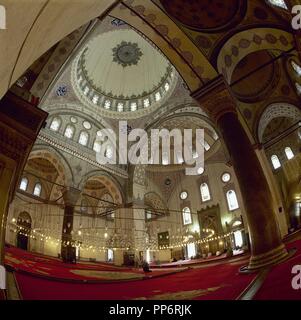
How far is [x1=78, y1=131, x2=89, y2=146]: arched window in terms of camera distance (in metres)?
18.0

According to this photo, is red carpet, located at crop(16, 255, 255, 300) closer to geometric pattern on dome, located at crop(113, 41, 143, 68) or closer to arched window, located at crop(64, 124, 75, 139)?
arched window, located at crop(64, 124, 75, 139)

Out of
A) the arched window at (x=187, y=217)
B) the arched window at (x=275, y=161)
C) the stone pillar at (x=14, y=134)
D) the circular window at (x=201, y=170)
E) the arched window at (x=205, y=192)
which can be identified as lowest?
the stone pillar at (x=14, y=134)

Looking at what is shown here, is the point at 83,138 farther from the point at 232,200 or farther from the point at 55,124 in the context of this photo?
the point at 232,200

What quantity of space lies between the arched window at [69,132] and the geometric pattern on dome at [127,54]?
526 cm

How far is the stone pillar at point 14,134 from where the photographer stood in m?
5.81

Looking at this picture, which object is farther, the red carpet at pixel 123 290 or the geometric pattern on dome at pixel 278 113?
the geometric pattern on dome at pixel 278 113

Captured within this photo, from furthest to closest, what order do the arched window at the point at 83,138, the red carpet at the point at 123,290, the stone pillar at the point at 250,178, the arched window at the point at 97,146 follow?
the arched window at the point at 97,146 < the arched window at the point at 83,138 < the stone pillar at the point at 250,178 < the red carpet at the point at 123,290

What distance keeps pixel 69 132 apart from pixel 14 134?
11.4m

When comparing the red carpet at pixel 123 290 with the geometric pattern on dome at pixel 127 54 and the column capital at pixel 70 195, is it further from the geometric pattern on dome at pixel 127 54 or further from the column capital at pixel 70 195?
the geometric pattern on dome at pixel 127 54

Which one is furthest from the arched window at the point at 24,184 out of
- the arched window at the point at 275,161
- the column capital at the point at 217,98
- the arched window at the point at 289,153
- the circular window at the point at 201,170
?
the arched window at the point at 289,153

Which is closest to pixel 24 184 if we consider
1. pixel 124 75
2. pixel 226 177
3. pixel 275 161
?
pixel 124 75

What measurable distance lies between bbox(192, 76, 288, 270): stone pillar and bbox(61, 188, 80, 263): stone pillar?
31.5ft

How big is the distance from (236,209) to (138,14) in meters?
12.9

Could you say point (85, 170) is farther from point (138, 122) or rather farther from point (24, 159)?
point (24, 159)
